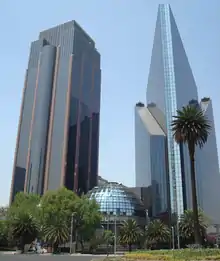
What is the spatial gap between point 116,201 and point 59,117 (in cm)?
5223

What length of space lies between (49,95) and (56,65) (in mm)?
17496

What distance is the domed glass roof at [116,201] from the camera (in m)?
142

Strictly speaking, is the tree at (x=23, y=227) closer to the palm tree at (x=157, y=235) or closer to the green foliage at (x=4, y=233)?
the green foliage at (x=4, y=233)

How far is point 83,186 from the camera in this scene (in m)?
172

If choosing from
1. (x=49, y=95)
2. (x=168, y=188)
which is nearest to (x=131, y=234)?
(x=168, y=188)

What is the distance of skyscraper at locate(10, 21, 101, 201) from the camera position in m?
164

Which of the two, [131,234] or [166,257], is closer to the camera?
[166,257]

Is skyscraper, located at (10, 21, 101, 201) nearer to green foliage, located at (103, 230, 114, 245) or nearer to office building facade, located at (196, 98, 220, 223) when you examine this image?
green foliage, located at (103, 230, 114, 245)

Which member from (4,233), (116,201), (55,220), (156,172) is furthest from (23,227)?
(156,172)

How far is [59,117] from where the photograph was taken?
170 metres

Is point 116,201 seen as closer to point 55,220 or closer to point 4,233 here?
point 4,233

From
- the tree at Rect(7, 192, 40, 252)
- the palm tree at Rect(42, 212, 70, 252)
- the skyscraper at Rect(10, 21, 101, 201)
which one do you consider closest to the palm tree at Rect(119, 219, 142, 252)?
the palm tree at Rect(42, 212, 70, 252)

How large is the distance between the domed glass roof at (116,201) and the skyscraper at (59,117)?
17.6 meters

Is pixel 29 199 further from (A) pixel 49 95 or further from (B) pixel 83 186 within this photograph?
(A) pixel 49 95
